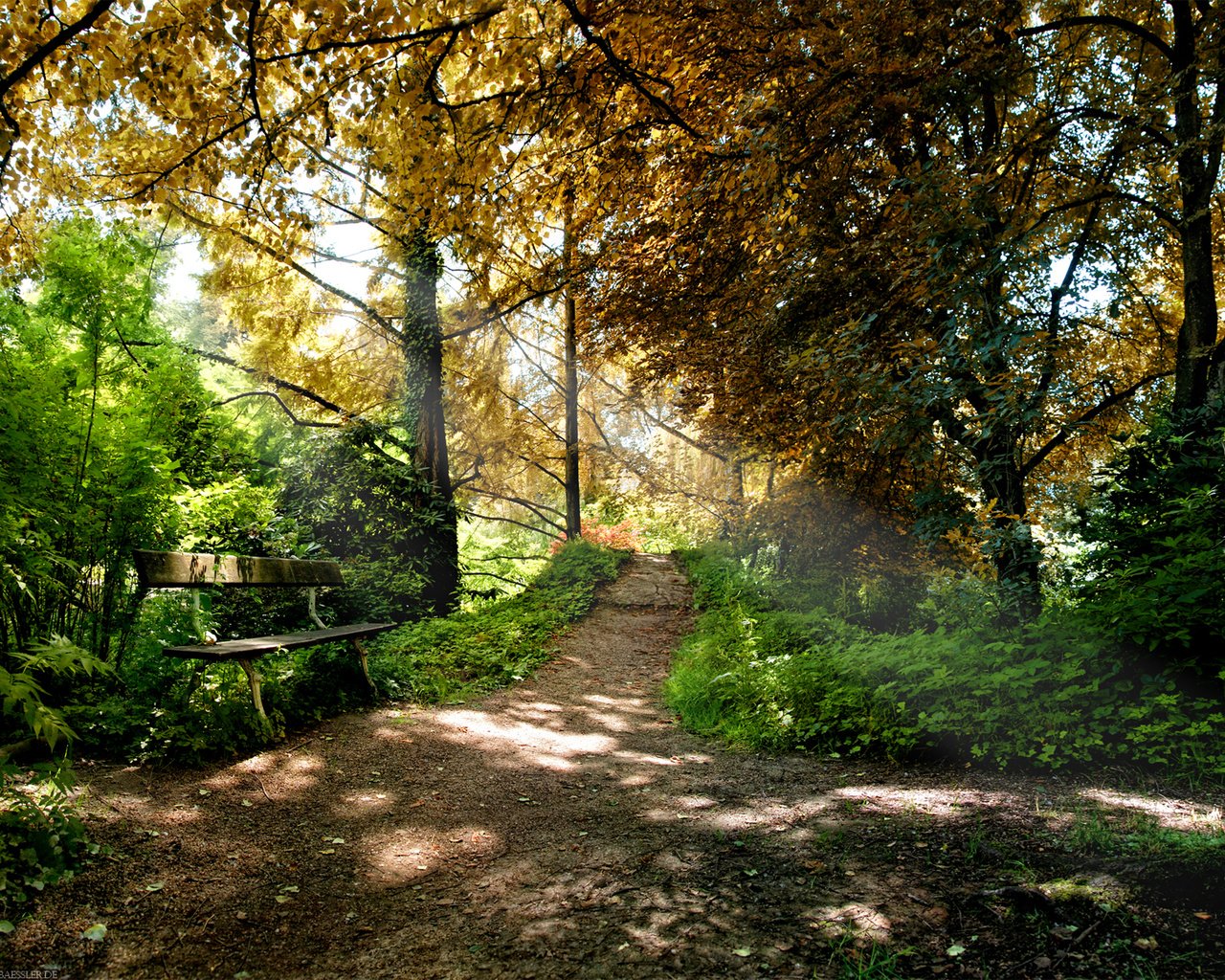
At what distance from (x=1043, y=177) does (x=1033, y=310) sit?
5.80 ft

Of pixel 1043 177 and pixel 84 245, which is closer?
pixel 84 245

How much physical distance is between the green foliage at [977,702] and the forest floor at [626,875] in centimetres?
27

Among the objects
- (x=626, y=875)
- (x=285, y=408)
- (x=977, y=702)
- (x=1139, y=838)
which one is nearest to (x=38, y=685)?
(x=626, y=875)

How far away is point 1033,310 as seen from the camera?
588 cm

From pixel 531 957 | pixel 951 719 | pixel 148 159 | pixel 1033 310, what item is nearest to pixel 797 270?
pixel 1033 310

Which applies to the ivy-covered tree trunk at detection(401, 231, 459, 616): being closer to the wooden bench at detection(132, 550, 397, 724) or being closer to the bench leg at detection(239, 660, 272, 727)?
the wooden bench at detection(132, 550, 397, 724)

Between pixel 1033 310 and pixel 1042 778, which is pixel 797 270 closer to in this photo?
pixel 1033 310

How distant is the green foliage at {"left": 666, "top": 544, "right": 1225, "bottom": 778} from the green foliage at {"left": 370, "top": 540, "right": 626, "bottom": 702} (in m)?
2.26

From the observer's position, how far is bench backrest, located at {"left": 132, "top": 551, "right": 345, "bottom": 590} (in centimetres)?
428

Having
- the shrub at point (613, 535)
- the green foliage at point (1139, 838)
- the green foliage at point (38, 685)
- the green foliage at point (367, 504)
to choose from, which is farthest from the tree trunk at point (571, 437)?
the green foliage at point (1139, 838)

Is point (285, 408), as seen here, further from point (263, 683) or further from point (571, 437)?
point (571, 437)

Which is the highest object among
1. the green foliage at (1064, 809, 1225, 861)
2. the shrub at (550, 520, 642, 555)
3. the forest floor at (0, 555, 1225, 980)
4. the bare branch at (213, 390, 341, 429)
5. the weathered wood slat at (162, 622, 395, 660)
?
the bare branch at (213, 390, 341, 429)

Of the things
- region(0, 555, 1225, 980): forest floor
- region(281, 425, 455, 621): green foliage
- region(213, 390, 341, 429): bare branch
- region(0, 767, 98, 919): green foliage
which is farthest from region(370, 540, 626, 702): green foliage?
region(0, 767, 98, 919): green foliage

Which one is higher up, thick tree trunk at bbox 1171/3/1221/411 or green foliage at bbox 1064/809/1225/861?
thick tree trunk at bbox 1171/3/1221/411
